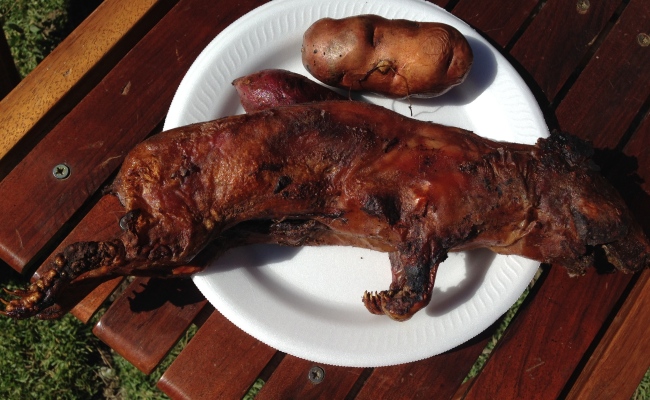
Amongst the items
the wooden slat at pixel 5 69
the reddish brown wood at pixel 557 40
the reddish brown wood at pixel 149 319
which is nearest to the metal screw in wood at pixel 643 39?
the reddish brown wood at pixel 557 40

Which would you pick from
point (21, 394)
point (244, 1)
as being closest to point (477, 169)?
point (244, 1)

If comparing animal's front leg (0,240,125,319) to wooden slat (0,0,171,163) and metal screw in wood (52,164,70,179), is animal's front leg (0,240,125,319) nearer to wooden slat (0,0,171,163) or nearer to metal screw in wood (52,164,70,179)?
metal screw in wood (52,164,70,179)

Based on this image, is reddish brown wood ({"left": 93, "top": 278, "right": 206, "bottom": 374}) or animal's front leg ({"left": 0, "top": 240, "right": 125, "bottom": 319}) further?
reddish brown wood ({"left": 93, "top": 278, "right": 206, "bottom": 374})

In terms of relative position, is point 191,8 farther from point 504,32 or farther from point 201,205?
point 504,32

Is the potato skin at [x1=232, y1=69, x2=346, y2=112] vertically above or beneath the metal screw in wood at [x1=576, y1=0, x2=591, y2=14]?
above

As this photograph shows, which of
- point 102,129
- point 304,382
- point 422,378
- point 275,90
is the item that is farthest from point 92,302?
point 422,378

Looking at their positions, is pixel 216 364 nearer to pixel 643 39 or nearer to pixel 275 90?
pixel 275 90

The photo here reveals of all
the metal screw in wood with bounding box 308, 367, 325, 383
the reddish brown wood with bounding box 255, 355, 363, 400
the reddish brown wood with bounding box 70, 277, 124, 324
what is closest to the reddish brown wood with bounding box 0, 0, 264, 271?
the reddish brown wood with bounding box 70, 277, 124, 324
